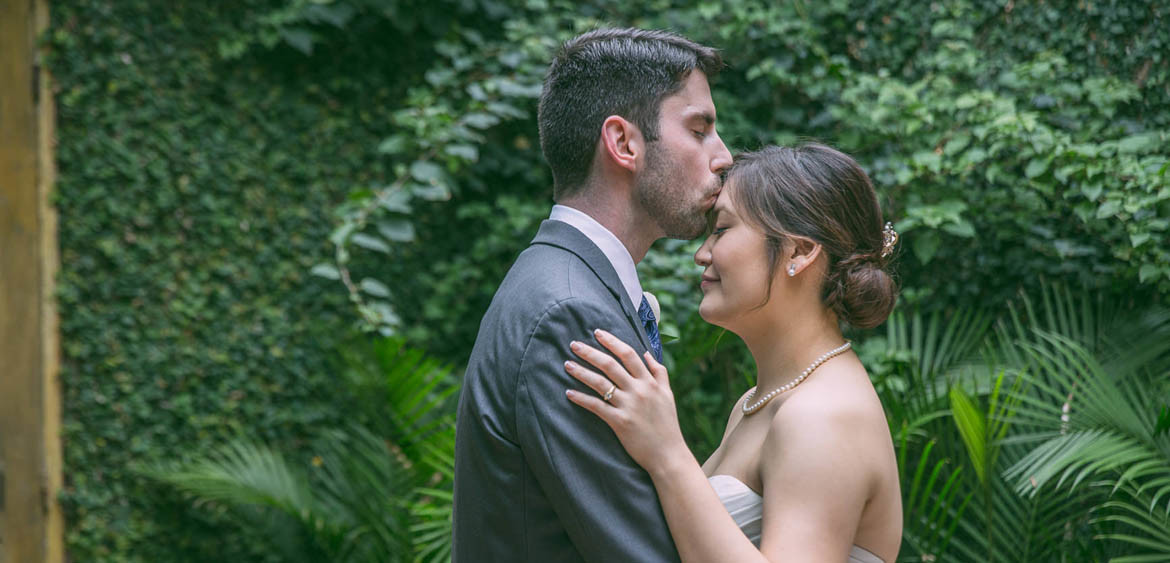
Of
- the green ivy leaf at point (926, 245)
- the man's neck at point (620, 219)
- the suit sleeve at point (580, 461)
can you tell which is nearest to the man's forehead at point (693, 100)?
the man's neck at point (620, 219)

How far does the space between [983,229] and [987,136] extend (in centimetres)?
47

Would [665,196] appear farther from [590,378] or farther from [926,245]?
[926,245]

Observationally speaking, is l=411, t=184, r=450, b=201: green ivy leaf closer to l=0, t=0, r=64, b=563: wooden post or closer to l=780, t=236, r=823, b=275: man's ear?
l=0, t=0, r=64, b=563: wooden post

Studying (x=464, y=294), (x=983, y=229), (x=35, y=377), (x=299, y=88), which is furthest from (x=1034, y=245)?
(x=35, y=377)

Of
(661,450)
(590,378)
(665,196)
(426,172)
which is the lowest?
(661,450)

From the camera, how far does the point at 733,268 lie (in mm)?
1896

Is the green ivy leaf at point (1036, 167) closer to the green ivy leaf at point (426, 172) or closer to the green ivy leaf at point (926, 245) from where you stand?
the green ivy leaf at point (926, 245)

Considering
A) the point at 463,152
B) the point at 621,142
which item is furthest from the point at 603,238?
the point at 463,152

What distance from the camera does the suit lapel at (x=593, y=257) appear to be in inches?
67.8

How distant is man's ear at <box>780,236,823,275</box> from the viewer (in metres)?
1.87

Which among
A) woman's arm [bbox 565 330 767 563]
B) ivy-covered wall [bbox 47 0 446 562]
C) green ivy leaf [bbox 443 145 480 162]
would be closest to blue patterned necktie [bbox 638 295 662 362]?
woman's arm [bbox 565 330 767 563]

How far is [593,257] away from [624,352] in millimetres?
289

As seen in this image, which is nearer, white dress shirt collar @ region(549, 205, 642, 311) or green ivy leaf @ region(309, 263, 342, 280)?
white dress shirt collar @ region(549, 205, 642, 311)

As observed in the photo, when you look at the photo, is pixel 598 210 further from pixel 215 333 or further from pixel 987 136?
pixel 215 333
